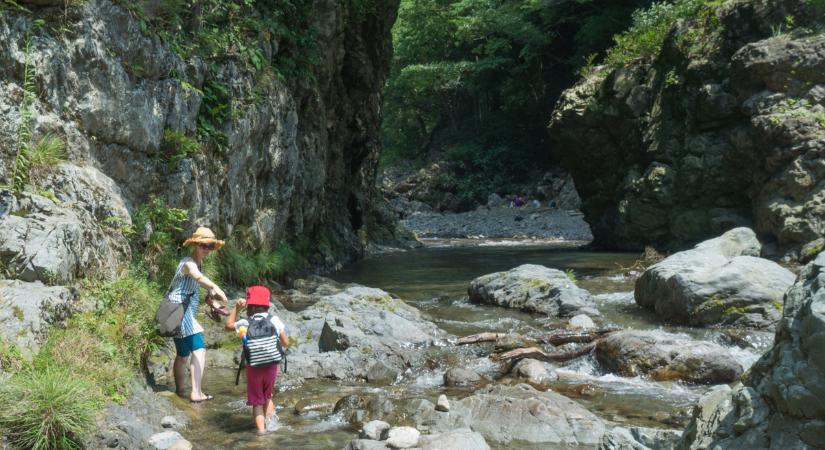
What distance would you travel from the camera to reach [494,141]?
48344 millimetres

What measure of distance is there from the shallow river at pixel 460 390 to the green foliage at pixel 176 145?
357cm

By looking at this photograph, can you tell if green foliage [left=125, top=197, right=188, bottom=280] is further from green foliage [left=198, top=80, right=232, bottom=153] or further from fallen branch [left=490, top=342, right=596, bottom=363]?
fallen branch [left=490, top=342, right=596, bottom=363]

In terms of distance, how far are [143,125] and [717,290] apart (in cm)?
903

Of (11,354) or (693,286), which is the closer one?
(11,354)

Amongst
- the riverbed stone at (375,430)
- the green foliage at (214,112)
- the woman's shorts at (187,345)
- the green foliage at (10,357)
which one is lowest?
the riverbed stone at (375,430)

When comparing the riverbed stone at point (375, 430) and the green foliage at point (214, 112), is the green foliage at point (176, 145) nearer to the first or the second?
the green foliage at point (214, 112)

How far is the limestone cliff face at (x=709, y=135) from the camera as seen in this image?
58.3 ft

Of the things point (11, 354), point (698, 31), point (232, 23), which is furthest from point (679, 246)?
point (11, 354)

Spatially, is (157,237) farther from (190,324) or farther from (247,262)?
(247,262)

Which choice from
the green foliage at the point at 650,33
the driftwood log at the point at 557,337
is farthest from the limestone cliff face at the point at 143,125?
the green foliage at the point at 650,33

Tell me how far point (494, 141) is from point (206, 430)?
42975 mm

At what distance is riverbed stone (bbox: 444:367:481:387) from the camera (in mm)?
8688

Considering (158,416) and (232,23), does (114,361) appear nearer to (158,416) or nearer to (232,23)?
(158,416)

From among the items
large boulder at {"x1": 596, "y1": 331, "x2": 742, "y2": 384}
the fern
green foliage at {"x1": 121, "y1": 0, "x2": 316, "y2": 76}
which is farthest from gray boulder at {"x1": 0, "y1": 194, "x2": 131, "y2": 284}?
large boulder at {"x1": 596, "y1": 331, "x2": 742, "y2": 384}
